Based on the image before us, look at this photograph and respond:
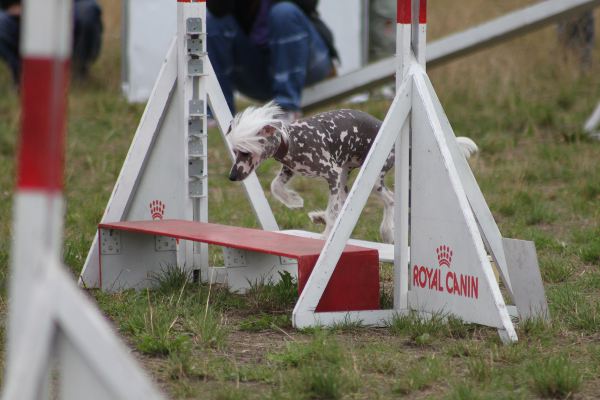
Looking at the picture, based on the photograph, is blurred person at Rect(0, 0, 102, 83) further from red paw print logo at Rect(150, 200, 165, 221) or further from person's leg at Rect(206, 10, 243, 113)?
red paw print logo at Rect(150, 200, 165, 221)

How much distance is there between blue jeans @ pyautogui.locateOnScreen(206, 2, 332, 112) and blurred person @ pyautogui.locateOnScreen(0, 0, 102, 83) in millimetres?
2053

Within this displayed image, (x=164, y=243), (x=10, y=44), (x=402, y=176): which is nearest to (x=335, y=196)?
(x=402, y=176)

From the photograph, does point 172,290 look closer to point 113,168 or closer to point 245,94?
point 113,168

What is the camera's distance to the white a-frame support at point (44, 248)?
195 cm

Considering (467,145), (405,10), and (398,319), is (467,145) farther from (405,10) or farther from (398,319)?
(398,319)

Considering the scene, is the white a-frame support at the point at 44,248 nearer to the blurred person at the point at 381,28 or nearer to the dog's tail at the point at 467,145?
the dog's tail at the point at 467,145

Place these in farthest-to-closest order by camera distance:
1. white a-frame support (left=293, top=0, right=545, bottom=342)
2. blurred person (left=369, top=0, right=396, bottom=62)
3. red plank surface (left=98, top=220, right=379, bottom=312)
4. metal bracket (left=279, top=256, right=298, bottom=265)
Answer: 1. blurred person (left=369, top=0, right=396, bottom=62)
2. metal bracket (left=279, top=256, right=298, bottom=265)
3. red plank surface (left=98, top=220, right=379, bottom=312)
4. white a-frame support (left=293, top=0, right=545, bottom=342)

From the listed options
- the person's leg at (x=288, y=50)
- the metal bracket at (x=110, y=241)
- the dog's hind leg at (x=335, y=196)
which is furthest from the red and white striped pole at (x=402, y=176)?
the person's leg at (x=288, y=50)

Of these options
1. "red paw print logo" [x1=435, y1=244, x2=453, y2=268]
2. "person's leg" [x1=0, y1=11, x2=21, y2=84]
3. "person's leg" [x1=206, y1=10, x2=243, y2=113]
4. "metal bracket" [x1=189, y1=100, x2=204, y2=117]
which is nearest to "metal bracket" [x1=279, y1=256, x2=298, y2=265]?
"metal bracket" [x1=189, y1=100, x2=204, y2=117]

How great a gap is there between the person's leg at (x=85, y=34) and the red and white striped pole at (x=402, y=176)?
6.20m

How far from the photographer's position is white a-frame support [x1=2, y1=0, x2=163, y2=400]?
6.40 feet

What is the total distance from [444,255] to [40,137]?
1.95 metres

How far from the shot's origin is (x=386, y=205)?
A: 13.9 ft

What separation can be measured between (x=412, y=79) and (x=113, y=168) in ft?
12.2
